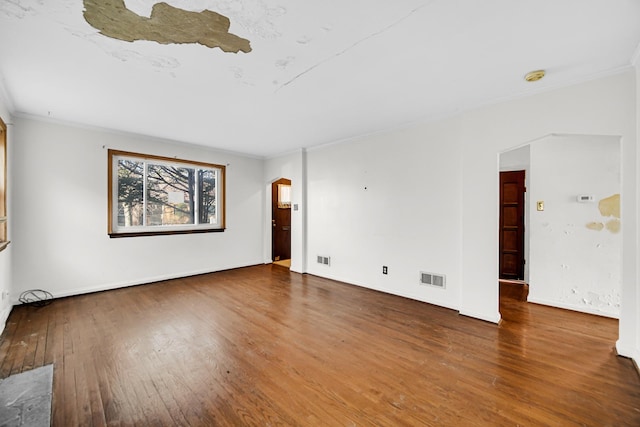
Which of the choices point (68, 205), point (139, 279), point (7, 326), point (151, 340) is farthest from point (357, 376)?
point (68, 205)

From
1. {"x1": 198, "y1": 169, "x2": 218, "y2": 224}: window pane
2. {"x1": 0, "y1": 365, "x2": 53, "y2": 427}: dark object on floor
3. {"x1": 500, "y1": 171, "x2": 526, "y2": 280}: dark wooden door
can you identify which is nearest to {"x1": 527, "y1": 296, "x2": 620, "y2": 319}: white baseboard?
{"x1": 500, "y1": 171, "x2": 526, "y2": 280}: dark wooden door

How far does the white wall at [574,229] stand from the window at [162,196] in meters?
5.51

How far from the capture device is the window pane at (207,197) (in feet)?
17.7

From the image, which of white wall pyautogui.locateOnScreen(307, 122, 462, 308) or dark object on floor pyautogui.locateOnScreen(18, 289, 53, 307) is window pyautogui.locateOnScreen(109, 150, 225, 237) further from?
white wall pyautogui.locateOnScreen(307, 122, 462, 308)

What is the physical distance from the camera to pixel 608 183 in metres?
3.35

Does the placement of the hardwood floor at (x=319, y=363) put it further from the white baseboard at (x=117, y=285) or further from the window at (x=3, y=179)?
the window at (x=3, y=179)

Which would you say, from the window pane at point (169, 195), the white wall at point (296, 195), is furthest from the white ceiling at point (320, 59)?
the white wall at point (296, 195)

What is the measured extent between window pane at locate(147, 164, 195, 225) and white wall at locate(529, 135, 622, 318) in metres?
5.81

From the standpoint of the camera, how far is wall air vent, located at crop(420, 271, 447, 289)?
3576 mm

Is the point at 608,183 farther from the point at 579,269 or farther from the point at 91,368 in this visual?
the point at 91,368

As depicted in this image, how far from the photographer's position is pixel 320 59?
7.29 ft

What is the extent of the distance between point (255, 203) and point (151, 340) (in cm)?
389

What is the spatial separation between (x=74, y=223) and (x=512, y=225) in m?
7.30

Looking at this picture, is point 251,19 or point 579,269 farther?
point 579,269
